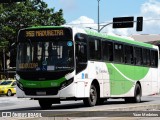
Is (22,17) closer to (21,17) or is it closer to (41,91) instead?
(21,17)

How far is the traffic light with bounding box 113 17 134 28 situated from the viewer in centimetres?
5351

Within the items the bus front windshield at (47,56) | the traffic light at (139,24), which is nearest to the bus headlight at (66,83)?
the bus front windshield at (47,56)

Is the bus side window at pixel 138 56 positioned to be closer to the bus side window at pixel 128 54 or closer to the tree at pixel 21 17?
the bus side window at pixel 128 54

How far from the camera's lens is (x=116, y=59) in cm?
2408

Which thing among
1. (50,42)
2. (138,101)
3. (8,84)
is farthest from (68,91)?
(8,84)

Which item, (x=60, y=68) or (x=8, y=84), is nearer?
(x=60, y=68)

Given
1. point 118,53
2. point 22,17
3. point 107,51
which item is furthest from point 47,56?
point 22,17

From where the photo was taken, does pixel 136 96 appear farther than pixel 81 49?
Yes

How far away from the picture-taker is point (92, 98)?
21.5m

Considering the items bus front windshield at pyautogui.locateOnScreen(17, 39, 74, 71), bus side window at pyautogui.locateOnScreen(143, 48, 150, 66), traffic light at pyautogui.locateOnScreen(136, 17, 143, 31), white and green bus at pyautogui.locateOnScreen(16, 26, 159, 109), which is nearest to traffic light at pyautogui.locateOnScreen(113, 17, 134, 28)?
traffic light at pyautogui.locateOnScreen(136, 17, 143, 31)

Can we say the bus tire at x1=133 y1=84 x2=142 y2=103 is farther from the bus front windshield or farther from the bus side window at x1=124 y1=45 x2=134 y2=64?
the bus front windshield

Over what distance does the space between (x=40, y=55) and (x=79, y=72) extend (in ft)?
5.41

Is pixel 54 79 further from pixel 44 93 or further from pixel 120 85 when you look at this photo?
pixel 120 85

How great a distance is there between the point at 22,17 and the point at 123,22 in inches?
761
